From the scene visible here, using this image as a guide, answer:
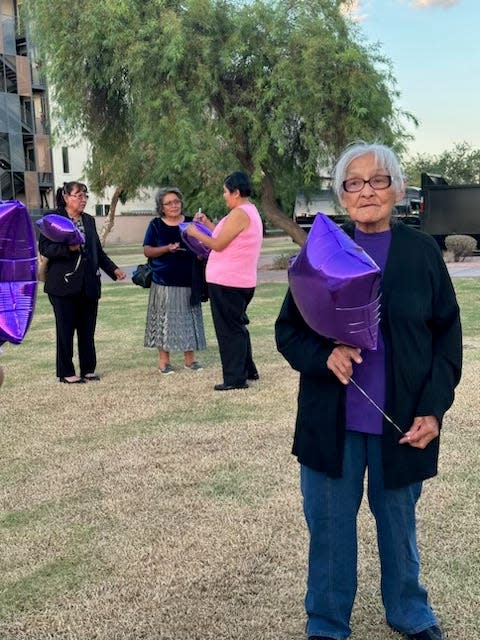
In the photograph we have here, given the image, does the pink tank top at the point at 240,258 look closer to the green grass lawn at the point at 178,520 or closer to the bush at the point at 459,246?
the green grass lawn at the point at 178,520

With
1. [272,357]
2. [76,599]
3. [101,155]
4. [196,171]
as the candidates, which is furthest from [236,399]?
[101,155]

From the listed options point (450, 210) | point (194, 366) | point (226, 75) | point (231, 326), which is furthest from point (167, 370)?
point (450, 210)

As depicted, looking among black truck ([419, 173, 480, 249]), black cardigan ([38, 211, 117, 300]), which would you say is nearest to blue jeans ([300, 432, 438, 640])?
black cardigan ([38, 211, 117, 300])

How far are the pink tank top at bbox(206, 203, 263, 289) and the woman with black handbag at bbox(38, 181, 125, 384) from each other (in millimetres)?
1191

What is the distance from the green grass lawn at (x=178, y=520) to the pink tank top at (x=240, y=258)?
99 cm

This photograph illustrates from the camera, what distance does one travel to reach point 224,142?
1878cm

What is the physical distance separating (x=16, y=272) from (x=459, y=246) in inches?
763

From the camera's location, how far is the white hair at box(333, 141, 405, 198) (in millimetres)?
2381

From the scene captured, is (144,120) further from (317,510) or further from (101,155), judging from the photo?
(317,510)

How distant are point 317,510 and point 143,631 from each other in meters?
0.87

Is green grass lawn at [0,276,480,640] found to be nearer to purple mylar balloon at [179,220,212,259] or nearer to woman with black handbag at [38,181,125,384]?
woman with black handbag at [38,181,125,384]

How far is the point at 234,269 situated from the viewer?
6246mm

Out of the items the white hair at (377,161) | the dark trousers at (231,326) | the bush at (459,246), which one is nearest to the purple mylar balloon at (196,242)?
the dark trousers at (231,326)

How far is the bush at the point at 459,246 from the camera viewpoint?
20203 millimetres
